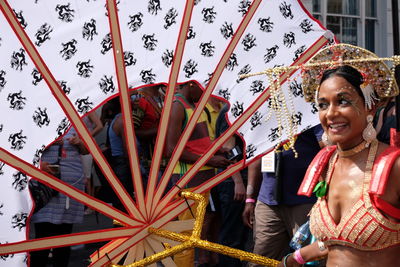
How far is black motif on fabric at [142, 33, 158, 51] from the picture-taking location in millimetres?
4066

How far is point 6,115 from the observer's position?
140 inches

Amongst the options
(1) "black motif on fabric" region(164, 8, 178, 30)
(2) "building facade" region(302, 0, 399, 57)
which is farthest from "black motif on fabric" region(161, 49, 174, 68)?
(2) "building facade" region(302, 0, 399, 57)

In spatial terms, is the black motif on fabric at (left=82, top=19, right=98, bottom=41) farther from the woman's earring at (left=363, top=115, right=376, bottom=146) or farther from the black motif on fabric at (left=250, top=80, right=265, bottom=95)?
the woman's earring at (left=363, top=115, right=376, bottom=146)

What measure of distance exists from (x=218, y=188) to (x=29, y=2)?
3235 mm

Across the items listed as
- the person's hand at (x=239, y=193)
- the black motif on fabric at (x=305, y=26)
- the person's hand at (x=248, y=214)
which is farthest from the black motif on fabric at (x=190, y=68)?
the person's hand at (x=239, y=193)

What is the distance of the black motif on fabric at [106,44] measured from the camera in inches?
152

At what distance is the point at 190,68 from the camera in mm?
4285

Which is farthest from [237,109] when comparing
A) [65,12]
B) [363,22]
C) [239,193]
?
[363,22]

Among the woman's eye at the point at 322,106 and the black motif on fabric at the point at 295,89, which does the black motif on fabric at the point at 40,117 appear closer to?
the woman's eye at the point at 322,106

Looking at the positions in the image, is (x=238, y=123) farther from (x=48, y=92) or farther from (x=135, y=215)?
(x=48, y=92)

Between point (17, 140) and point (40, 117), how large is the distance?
18 cm

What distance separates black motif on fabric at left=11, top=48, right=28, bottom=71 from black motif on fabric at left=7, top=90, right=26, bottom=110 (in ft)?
0.43

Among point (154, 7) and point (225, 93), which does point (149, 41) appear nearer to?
point (154, 7)

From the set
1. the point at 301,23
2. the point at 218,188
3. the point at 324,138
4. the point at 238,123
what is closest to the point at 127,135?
the point at 238,123
